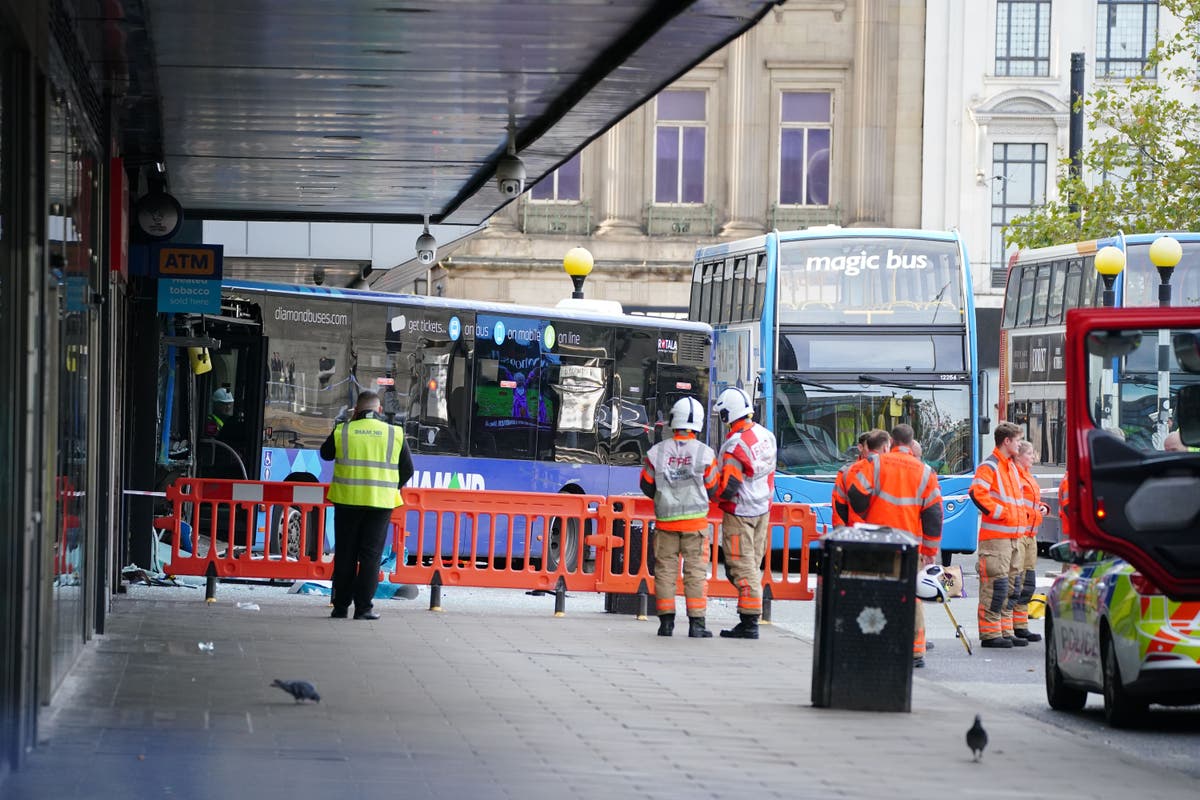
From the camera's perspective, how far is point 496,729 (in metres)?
10.1

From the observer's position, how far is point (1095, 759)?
10.0m

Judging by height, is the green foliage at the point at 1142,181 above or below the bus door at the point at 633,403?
above

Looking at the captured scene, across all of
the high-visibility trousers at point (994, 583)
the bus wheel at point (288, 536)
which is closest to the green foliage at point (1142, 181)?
the high-visibility trousers at point (994, 583)

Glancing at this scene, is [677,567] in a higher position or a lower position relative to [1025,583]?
higher

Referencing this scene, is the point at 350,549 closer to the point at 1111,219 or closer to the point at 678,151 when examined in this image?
the point at 1111,219

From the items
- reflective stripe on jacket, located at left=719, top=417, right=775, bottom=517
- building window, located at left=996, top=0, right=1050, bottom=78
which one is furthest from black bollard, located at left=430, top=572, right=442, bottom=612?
building window, located at left=996, top=0, right=1050, bottom=78

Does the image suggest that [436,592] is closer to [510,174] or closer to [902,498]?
[510,174]

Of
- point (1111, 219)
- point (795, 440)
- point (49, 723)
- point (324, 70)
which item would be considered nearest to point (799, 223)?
point (1111, 219)

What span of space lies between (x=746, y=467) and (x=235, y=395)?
8040 mm

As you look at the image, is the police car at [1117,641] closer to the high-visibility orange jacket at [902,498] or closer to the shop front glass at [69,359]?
the high-visibility orange jacket at [902,498]

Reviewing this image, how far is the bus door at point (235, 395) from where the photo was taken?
22.6m

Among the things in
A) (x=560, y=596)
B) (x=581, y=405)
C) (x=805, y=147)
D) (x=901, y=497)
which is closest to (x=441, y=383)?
(x=581, y=405)

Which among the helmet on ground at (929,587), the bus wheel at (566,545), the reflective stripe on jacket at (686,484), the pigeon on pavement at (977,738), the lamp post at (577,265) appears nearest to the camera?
the pigeon on pavement at (977,738)

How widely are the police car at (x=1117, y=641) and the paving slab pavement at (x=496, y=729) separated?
Result: 1.73ft
